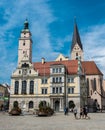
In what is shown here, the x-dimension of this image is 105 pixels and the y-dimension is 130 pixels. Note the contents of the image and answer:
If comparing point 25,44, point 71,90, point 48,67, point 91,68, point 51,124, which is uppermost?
point 25,44

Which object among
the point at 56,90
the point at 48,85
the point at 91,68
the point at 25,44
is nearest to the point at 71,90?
the point at 56,90

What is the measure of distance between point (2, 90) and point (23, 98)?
34.2m

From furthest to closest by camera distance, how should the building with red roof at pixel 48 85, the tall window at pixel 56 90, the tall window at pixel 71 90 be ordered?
1. the tall window at pixel 71 90
2. the tall window at pixel 56 90
3. the building with red roof at pixel 48 85

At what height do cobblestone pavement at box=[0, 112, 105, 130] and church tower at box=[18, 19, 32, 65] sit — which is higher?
church tower at box=[18, 19, 32, 65]

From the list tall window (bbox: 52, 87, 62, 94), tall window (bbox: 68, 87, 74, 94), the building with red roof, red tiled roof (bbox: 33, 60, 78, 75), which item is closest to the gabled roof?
the building with red roof

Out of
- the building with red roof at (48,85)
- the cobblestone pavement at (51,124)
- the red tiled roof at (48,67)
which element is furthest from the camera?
the red tiled roof at (48,67)

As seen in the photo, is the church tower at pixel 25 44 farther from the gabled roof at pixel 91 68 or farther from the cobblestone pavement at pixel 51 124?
the cobblestone pavement at pixel 51 124

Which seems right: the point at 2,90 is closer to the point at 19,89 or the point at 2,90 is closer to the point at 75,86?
the point at 19,89

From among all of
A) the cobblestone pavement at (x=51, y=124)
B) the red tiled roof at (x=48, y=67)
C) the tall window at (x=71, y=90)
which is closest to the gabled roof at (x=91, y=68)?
the red tiled roof at (x=48, y=67)

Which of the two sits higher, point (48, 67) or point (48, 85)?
point (48, 67)

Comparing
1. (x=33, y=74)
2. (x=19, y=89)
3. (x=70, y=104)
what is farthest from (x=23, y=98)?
(x=70, y=104)

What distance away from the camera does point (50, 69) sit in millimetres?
67688

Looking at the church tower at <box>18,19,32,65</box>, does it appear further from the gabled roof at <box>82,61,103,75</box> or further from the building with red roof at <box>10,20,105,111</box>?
the gabled roof at <box>82,61,103,75</box>

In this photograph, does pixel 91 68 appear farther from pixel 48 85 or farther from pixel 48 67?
pixel 48 85
